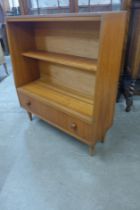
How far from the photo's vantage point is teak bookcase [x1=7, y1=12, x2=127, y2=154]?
1.17 m

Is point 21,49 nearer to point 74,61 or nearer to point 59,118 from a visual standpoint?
point 74,61

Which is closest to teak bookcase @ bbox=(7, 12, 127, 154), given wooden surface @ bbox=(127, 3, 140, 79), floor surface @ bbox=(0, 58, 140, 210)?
floor surface @ bbox=(0, 58, 140, 210)

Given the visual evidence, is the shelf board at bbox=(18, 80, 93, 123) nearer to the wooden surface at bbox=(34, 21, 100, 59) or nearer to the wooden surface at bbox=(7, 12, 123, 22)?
the wooden surface at bbox=(34, 21, 100, 59)

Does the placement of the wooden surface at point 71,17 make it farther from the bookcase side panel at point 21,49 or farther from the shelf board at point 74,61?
the shelf board at point 74,61

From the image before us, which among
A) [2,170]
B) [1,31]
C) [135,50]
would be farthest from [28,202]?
[1,31]

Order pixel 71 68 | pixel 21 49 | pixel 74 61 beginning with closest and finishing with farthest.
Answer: pixel 74 61
pixel 71 68
pixel 21 49

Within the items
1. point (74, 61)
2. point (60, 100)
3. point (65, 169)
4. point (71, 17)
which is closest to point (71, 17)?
point (71, 17)

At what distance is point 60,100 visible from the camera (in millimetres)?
1581

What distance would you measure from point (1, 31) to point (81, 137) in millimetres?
4458

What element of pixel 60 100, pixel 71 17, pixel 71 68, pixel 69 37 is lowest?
pixel 60 100

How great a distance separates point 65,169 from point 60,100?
0.62 m

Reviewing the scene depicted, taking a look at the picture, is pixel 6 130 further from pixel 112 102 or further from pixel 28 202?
pixel 112 102

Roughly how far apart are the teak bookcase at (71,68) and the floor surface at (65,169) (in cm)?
20

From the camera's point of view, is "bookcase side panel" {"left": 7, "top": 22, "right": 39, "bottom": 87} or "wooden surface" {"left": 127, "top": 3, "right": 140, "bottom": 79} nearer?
"bookcase side panel" {"left": 7, "top": 22, "right": 39, "bottom": 87}
